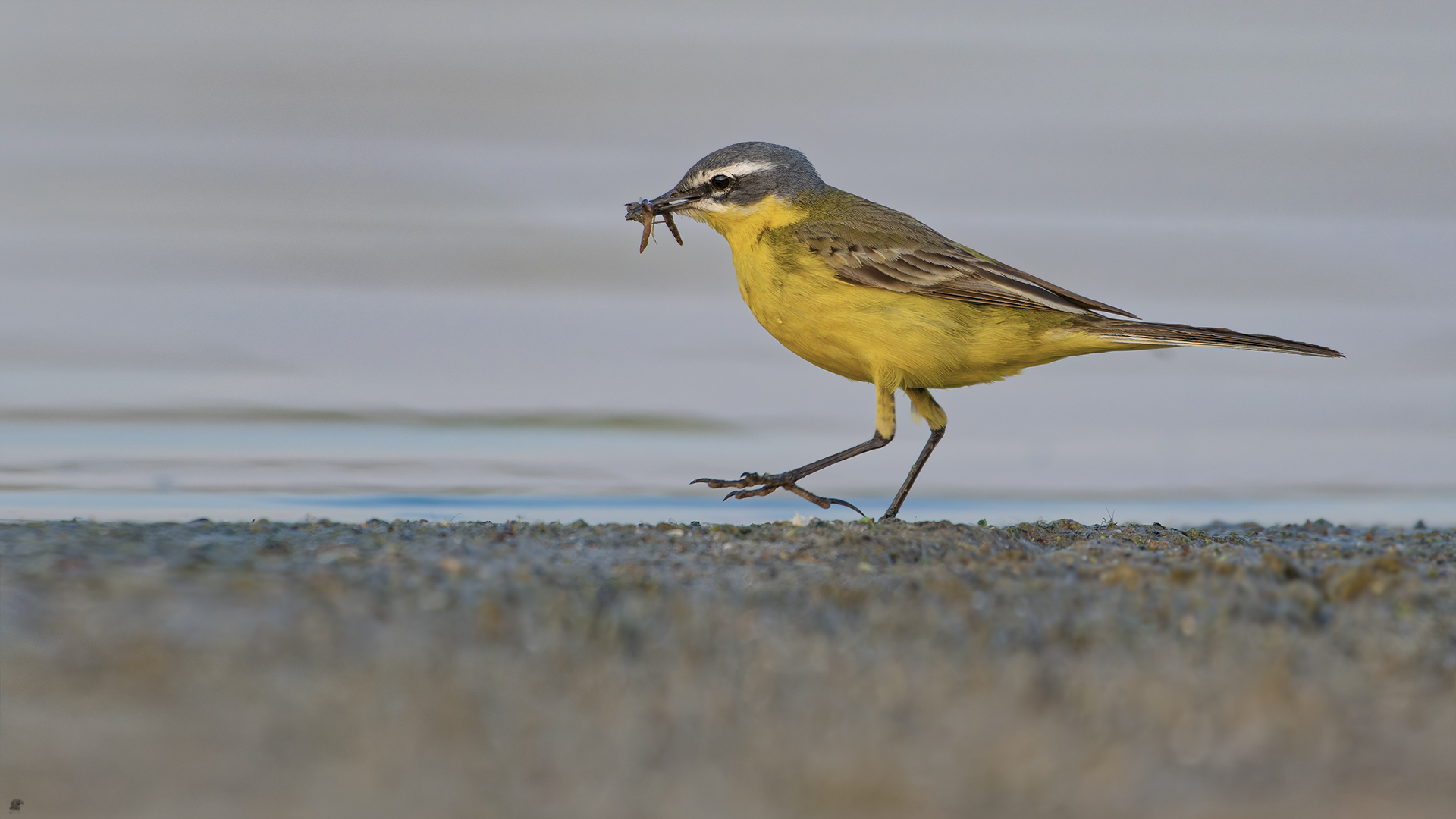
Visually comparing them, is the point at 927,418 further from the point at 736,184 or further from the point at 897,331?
the point at 736,184

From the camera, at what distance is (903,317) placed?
6.96 meters

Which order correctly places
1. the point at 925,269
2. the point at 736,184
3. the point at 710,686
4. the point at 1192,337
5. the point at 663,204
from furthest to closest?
the point at 663,204 < the point at 736,184 < the point at 925,269 < the point at 1192,337 < the point at 710,686

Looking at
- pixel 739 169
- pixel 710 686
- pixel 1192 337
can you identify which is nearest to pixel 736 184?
pixel 739 169

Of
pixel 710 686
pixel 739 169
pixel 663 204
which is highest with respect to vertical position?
pixel 739 169

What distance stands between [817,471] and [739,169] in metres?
2.09

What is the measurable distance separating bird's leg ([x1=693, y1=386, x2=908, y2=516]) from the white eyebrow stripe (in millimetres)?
1764

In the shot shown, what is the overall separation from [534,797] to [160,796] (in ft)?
2.72

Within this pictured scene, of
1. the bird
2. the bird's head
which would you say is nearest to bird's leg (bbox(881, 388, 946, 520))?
the bird

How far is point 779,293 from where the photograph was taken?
726 centimetres

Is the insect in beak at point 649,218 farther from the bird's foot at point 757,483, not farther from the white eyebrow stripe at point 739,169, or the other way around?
the bird's foot at point 757,483

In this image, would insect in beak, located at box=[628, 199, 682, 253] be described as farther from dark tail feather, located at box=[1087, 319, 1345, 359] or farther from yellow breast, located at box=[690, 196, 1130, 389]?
dark tail feather, located at box=[1087, 319, 1345, 359]

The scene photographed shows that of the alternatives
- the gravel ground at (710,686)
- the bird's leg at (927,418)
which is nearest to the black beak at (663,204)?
the bird's leg at (927,418)

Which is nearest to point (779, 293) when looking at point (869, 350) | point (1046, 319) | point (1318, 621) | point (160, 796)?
point (869, 350)

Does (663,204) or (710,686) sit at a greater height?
(663,204)
